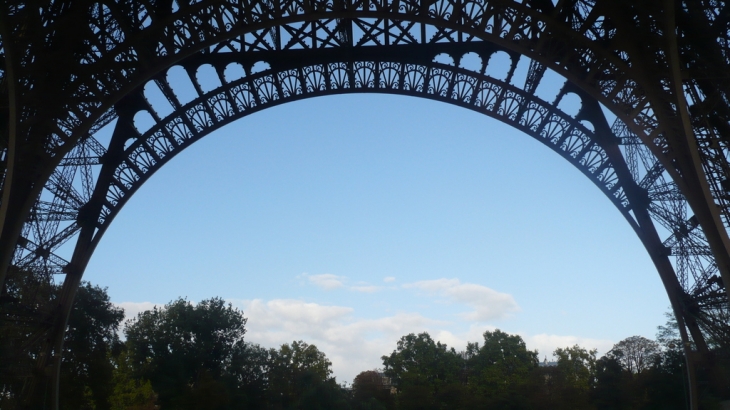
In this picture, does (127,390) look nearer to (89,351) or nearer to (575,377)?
(89,351)

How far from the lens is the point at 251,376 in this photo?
3497 centimetres

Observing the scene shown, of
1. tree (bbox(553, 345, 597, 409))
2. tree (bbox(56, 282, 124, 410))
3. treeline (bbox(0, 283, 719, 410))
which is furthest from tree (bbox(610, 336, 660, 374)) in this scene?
tree (bbox(56, 282, 124, 410))

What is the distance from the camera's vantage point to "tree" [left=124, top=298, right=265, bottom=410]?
31827 millimetres

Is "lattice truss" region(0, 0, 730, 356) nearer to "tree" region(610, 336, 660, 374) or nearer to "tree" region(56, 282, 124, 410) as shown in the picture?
"tree" region(56, 282, 124, 410)

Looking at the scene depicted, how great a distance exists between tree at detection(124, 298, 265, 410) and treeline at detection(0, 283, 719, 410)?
2.3 inches

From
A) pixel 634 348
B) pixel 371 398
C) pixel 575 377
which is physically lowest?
pixel 371 398

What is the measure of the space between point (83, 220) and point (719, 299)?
20115 millimetres

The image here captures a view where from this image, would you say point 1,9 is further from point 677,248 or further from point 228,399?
point 677,248

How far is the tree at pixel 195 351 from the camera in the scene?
31.8m

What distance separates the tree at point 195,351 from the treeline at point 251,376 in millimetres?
57

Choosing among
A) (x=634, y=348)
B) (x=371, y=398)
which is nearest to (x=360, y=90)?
(x=371, y=398)

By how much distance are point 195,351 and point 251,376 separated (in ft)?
10.2

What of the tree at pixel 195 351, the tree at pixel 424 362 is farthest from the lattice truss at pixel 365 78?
the tree at pixel 424 362

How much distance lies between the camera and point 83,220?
22.6 m
